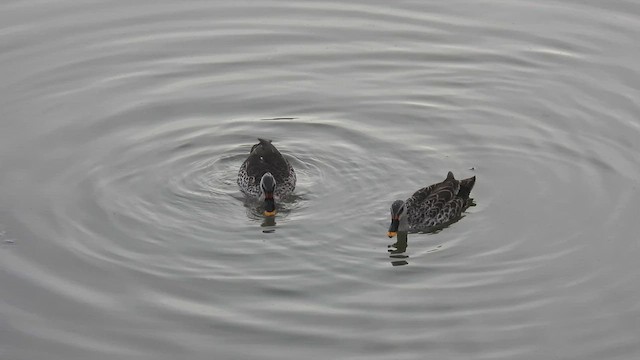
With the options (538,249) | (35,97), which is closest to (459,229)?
(538,249)

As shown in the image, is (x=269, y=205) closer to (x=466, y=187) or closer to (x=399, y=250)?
A: (x=399, y=250)

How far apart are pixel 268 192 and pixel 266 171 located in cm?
60

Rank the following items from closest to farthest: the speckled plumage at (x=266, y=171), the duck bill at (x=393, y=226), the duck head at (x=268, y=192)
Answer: the duck bill at (x=393, y=226), the duck head at (x=268, y=192), the speckled plumage at (x=266, y=171)

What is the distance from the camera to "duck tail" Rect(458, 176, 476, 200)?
17.8 meters

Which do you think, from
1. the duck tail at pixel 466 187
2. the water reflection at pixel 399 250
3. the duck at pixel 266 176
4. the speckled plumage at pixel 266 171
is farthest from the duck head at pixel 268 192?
the duck tail at pixel 466 187

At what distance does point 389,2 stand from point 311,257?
892cm

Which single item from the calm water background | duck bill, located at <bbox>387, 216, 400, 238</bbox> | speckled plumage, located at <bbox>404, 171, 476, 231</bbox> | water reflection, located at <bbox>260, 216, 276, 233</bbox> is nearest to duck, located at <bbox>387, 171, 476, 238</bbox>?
speckled plumage, located at <bbox>404, 171, 476, 231</bbox>

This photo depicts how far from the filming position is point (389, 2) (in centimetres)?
2394

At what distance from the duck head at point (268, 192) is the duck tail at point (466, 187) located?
2.59 metres

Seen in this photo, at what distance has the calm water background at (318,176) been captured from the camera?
1480 cm

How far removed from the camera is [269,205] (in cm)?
1777

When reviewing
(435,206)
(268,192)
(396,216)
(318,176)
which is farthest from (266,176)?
(435,206)

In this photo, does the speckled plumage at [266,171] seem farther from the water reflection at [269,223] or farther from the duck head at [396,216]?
the duck head at [396,216]

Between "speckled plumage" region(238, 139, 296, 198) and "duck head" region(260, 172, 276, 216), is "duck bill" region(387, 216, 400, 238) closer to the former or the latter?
"duck head" region(260, 172, 276, 216)
